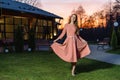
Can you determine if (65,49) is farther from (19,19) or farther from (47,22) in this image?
(47,22)

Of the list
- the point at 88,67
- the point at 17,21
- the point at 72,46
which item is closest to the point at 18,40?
the point at 17,21

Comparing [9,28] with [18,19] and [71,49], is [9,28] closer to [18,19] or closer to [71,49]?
[18,19]

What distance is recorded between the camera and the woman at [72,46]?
11547 millimetres

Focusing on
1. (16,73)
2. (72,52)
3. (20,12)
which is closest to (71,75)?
(72,52)

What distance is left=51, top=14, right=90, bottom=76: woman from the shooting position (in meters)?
11.5

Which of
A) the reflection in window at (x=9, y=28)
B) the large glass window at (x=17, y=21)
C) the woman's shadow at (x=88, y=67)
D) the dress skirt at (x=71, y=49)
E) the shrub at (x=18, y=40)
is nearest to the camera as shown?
the dress skirt at (x=71, y=49)

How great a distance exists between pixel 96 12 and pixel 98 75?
254 feet

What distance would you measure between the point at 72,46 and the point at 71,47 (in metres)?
0.05

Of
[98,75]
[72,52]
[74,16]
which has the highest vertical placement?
[74,16]

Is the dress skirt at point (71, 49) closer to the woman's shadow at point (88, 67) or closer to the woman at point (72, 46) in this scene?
the woman at point (72, 46)

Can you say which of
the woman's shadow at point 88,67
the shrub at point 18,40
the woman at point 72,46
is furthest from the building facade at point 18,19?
the woman at point 72,46

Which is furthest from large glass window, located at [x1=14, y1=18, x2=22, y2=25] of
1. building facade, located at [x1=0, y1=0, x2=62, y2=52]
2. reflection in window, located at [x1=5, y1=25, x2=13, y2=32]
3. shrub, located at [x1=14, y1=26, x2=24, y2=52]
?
shrub, located at [x1=14, y1=26, x2=24, y2=52]

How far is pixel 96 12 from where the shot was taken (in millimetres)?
88375

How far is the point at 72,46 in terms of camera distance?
11.6 meters
